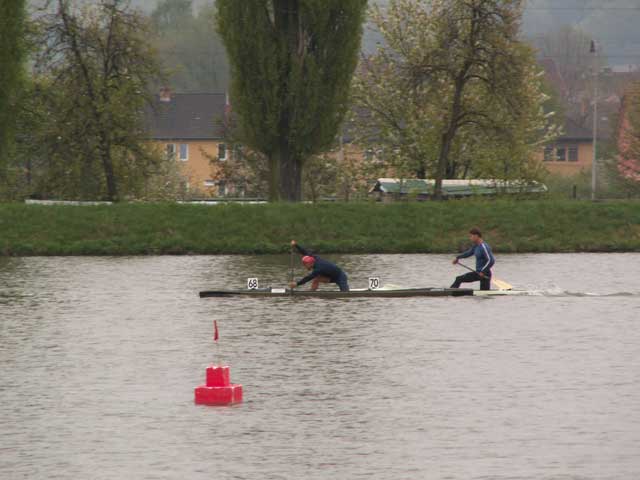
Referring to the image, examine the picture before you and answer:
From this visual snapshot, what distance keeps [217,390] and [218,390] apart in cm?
1

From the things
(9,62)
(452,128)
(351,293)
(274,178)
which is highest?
(9,62)

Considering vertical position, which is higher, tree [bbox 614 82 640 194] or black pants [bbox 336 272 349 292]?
tree [bbox 614 82 640 194]

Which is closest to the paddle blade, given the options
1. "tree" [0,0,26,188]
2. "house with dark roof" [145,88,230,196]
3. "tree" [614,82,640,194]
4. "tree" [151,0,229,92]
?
"tree" [0,0,26,188]

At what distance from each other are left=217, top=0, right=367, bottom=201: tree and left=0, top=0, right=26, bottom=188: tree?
7456 millimetres

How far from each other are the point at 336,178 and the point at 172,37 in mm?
92229

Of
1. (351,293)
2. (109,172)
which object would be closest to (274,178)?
(109,172)

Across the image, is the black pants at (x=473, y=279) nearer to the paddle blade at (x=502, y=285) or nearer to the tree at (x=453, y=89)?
the paddle blade at (x=502, y=285)

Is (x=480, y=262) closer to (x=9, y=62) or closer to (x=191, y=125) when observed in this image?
(x=9, y=62)

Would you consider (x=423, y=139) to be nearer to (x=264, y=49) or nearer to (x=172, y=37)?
(x=264, y=49)

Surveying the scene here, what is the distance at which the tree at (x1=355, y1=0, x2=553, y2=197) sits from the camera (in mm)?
59156

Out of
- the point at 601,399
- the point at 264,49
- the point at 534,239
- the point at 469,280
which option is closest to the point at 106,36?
the point at 264,49

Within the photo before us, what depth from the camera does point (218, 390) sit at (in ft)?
60.6

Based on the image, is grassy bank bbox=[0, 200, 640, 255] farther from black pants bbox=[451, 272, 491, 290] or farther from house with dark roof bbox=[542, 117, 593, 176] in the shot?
house with dark roof bbox=[542, 117, 593, 176]

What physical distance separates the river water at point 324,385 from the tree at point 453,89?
2470 centimetres
